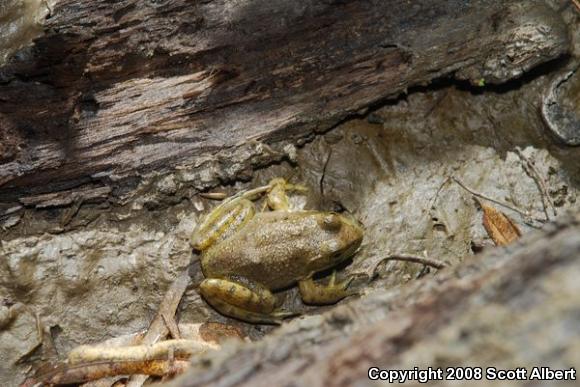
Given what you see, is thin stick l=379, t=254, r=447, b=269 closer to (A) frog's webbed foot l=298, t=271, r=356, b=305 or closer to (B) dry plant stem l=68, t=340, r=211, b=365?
(A) frog's webbed foot l=298, t=271, r=356, b=305

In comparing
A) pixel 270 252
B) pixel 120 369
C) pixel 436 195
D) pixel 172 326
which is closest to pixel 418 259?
pixel 436 195

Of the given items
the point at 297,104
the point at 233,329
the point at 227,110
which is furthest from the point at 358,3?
the point at 233,329

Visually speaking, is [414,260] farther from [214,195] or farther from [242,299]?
[214,195]

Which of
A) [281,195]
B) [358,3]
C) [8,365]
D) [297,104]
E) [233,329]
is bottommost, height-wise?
[233,329]

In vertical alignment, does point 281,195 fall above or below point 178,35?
below

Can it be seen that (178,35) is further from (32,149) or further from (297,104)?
(32,149)
